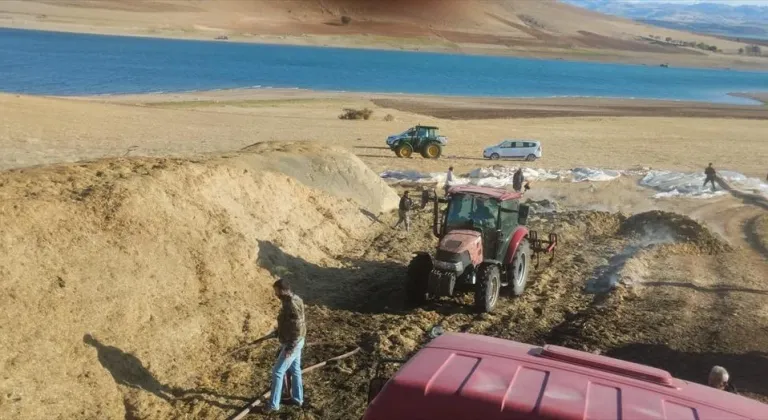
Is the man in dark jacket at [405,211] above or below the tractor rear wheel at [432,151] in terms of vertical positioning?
above

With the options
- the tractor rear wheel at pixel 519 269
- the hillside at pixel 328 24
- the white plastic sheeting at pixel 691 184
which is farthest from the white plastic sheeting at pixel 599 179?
the hillside at pixel 328 24

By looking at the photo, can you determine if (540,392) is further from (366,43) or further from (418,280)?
(366,43)

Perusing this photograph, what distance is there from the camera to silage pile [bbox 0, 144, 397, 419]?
28.2ft

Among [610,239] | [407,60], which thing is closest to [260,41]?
[407,60]

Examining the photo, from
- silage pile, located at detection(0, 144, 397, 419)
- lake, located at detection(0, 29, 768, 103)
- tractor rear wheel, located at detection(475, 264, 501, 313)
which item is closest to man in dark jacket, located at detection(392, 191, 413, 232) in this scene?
silage pile, located at detection(0, 144, 397, 419)

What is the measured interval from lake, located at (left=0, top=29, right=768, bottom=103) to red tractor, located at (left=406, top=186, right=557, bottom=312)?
56.9m

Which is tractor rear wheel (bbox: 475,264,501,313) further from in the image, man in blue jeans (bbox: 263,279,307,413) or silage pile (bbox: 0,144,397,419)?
man in blue jeans (bbox: 263,279,307,413)

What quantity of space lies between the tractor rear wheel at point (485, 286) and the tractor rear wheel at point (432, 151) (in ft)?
69.0

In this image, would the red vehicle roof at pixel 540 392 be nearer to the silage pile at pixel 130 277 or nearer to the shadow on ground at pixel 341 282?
the silage pile at pixel 130 277

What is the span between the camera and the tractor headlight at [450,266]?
1195 cm

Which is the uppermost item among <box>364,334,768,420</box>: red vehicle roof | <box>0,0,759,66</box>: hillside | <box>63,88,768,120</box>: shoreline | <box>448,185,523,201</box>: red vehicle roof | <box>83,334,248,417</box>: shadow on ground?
<box>0,0,759,66</box>: hillside

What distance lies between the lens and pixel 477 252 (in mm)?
12805

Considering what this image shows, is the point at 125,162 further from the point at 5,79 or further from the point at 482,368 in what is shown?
the point at 5,79

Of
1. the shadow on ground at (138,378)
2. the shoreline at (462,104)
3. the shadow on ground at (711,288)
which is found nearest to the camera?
the shadow on ground at (138,378)
